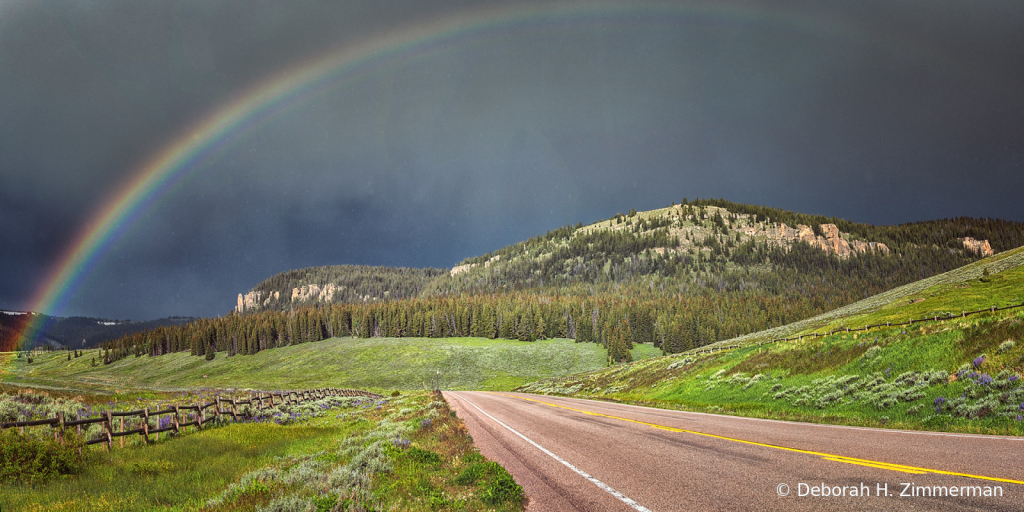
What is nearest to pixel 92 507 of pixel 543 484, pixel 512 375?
pixel 543 484

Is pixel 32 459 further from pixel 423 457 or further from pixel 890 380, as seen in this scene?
pixel 890 380

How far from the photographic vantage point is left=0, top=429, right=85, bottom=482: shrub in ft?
31.9

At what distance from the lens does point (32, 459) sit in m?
10.2

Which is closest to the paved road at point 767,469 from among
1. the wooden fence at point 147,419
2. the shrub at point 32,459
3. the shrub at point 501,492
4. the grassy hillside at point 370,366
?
the shrub at point 501,492

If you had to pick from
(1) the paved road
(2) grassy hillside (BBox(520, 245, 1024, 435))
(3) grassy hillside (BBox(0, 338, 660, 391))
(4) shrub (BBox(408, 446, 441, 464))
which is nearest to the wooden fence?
(4) shrub (BBox(408, 446, 441, 464))

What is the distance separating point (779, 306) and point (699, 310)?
2747cm

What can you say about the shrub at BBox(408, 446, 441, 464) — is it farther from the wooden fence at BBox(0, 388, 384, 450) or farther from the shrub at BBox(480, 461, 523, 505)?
the wooden fence at BBox(0, 388, 384, 450)

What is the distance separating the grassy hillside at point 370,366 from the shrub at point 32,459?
246 feet

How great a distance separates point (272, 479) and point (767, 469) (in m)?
10.4

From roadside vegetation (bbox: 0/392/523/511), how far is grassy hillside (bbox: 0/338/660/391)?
72.5 m

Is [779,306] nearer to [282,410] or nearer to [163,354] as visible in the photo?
[282,410]

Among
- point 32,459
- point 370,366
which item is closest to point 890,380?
point 32,459

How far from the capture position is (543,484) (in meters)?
8.77

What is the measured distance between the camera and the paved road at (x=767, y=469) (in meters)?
6.30
